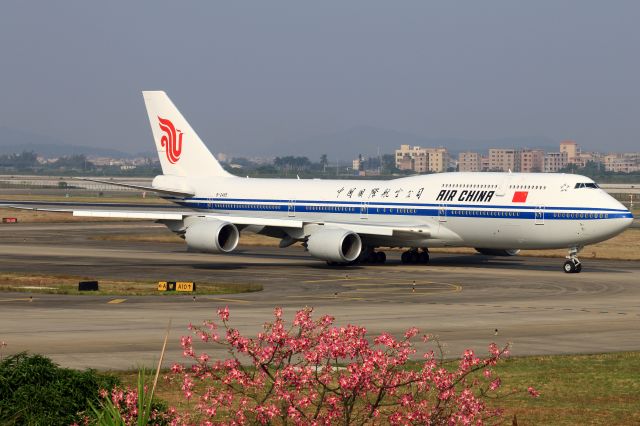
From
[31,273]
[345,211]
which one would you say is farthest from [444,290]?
[31,273]

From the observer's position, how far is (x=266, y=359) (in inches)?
514

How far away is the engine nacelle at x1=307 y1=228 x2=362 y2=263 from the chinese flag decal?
321 inches

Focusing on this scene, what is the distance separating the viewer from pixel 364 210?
198 ft

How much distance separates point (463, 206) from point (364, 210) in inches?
240

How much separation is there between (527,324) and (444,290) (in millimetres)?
11611

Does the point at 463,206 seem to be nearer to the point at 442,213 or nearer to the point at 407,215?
the point at 442,213

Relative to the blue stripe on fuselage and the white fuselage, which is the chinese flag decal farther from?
the blue stripe on fuselage

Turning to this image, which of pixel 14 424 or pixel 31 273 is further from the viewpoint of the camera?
pixel 31 273

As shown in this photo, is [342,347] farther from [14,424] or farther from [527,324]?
[527,324]

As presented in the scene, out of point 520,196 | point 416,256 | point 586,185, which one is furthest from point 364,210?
point 586,185

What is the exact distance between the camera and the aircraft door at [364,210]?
2377 inches

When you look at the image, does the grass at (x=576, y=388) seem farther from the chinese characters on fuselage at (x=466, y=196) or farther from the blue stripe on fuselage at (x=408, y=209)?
the chinese characters on fuselage at (x=466, y=196)

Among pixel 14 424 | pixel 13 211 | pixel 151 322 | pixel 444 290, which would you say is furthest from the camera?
pixel 13 211

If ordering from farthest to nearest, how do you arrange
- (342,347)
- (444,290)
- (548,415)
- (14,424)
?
1. (444,290)
2. (548,415)
3. (14,424)
4. (342,347)
